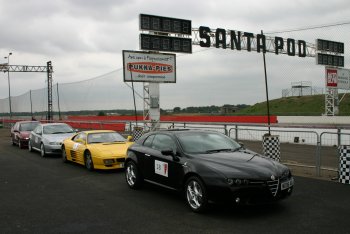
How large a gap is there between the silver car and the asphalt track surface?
5.28 metres

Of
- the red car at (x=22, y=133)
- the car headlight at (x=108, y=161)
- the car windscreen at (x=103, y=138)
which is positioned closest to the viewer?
the car headlight at (x=108, y=161)

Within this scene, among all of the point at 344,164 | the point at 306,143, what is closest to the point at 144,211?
the point at 344,164

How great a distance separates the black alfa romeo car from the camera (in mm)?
6062

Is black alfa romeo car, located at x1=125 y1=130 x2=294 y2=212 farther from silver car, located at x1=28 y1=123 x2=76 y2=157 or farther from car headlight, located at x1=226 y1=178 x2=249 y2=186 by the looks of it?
silver car, located at x1=28 y1=123 x2=76 y2=157

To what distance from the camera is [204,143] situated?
7.51 metres

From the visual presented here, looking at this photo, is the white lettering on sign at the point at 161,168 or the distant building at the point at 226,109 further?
the distant building at the point at 226,109

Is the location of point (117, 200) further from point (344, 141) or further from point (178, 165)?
point (344, 141)

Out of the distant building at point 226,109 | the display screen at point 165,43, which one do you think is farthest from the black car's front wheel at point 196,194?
the distant building at point 226,109

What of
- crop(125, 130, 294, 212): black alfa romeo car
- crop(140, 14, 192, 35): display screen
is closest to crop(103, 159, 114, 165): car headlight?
crop(125, 130, 294, 212): black alfa romeo car

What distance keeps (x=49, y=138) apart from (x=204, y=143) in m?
9.44

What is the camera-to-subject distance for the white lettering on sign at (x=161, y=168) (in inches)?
291

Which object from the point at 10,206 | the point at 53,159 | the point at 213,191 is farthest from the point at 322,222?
the point at 53,159

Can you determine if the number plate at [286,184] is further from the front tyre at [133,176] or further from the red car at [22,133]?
the red car at [22,133]

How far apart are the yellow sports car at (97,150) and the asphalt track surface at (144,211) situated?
1.33 metres
